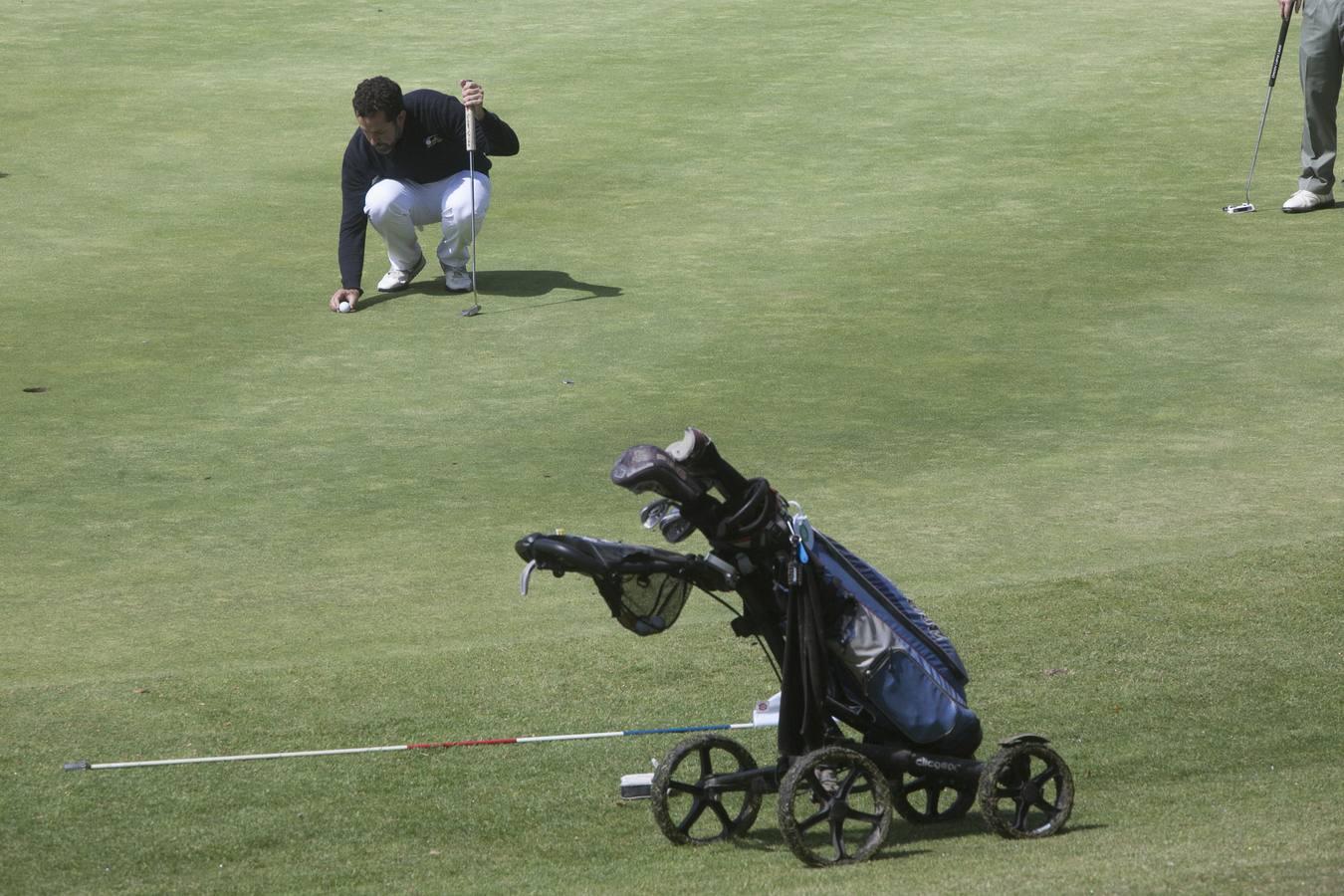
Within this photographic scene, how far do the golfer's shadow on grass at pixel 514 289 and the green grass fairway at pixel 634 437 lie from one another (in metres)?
0.05

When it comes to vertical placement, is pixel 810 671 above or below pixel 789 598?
below

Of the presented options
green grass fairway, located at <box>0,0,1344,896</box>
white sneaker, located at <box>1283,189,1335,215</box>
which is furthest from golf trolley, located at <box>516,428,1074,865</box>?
white sneaker, located at <box>1283,189,1335,215</box>

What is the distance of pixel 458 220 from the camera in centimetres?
1227

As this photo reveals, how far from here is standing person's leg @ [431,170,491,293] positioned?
1226 cm

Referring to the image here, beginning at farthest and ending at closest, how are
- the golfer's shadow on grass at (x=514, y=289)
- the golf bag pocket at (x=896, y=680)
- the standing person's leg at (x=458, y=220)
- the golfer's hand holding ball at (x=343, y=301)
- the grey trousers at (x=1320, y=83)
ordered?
the grey trousers at (x=1320, y=83)
the standing person's leg at (x=458, y=220)
the golfer's shadow on grass at (x=514, y=289)
the golfer's hand holding ball at (x=343, y=301)
the golf bag pocket at (x=896, y=680)

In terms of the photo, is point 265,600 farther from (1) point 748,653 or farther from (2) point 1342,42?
(2) point 1342,42

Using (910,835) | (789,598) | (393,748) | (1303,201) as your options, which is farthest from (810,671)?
(1303,201)

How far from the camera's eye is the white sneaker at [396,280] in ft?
40.8

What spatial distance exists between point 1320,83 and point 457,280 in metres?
6.28

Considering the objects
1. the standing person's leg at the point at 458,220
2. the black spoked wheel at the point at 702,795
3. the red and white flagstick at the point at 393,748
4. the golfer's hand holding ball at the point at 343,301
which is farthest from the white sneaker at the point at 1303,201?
the black spoked wheel at the point at 702,795

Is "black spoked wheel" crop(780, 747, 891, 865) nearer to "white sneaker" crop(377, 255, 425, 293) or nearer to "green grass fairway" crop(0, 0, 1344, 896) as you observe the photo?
"green grass fairway" crop(0, 0, 1344, 896)

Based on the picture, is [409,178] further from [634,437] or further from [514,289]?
[634,437]

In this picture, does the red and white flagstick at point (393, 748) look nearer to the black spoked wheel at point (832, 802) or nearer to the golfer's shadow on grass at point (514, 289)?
the black spoked wheel at point (832, 802)

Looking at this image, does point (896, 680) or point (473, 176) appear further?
point (473, 176)
